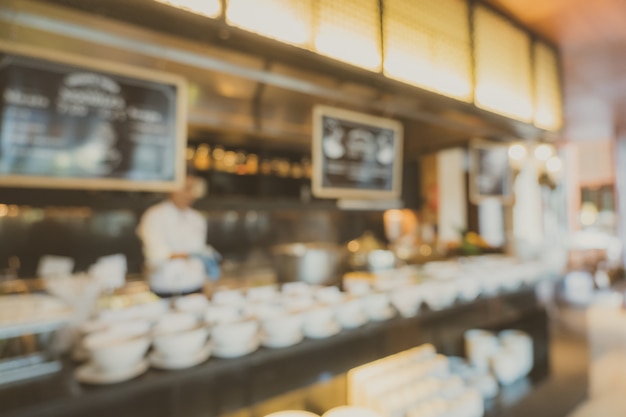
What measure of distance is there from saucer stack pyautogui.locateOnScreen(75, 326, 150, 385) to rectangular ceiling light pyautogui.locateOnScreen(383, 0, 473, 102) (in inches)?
70.3

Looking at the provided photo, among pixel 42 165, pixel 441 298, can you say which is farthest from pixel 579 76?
pixel 42 165

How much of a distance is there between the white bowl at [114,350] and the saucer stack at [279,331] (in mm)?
398

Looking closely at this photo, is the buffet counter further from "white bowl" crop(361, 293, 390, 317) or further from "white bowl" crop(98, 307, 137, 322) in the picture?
"white bowl" crop(98, 307, 137, 322)

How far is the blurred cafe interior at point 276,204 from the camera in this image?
1.26 metres

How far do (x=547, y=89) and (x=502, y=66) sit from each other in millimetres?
750

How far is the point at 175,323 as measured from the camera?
1.32 m

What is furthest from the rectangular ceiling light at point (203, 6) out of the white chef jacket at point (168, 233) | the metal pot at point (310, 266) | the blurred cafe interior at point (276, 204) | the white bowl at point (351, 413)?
the white chef jacket at point (168, 233)

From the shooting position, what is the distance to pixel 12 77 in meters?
1.77

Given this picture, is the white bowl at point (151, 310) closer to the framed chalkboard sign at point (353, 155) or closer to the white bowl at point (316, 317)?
the white bowl at point (316, 317)

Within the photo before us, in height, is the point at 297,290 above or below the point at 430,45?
below

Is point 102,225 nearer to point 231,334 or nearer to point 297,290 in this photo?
point 297,290

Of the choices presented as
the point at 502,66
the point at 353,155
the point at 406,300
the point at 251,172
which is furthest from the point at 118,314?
the point at 251,172

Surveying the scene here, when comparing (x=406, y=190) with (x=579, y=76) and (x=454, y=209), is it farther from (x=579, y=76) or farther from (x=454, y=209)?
(x=579, y=76)

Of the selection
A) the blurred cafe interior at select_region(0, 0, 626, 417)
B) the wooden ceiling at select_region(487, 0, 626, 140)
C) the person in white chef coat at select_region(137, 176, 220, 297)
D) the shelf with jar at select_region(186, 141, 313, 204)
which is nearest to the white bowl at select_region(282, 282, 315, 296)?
the blurred cafe interior at select_region(0, 0, 626, 417)
